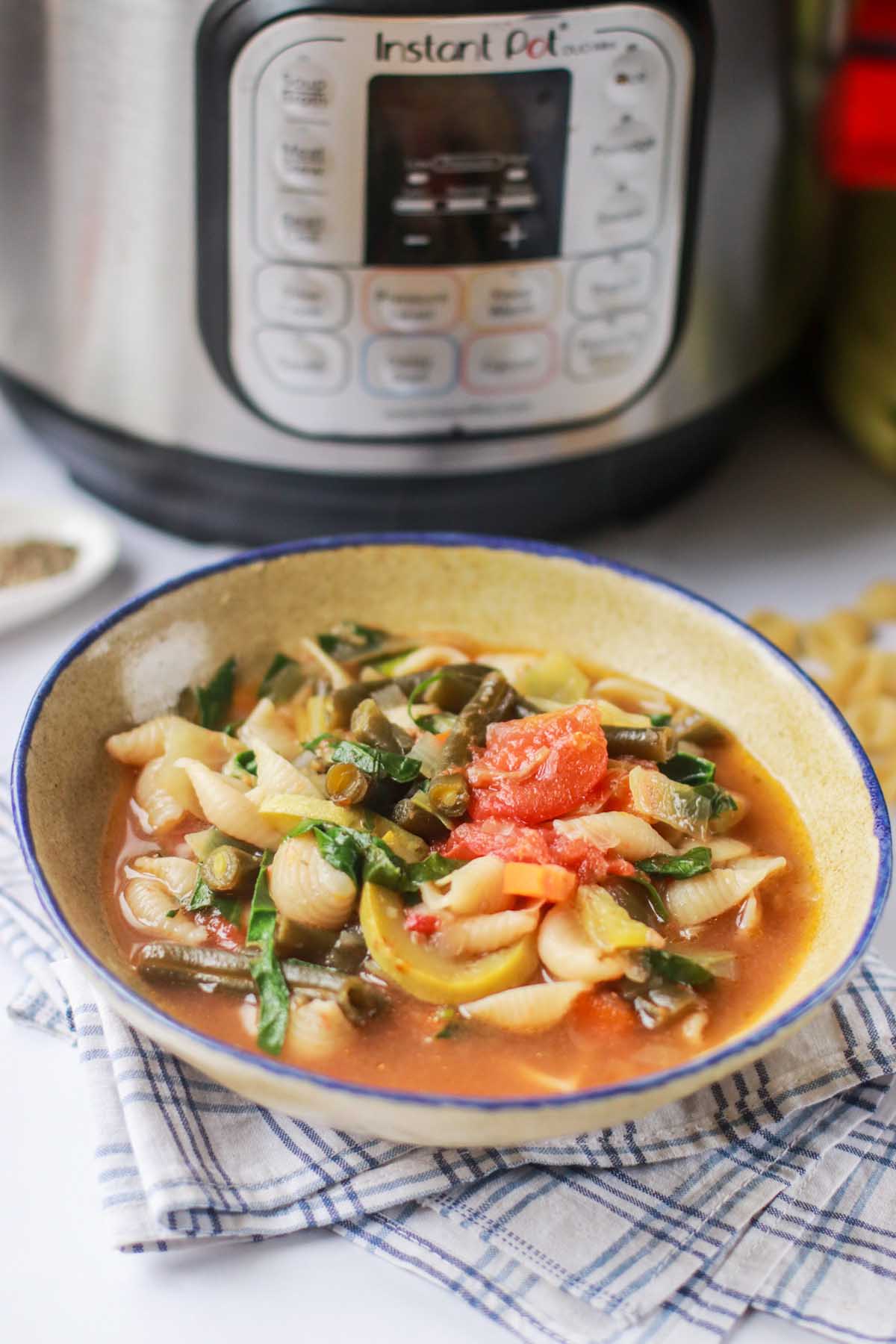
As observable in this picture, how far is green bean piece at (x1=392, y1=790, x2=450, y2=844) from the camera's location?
110 cm

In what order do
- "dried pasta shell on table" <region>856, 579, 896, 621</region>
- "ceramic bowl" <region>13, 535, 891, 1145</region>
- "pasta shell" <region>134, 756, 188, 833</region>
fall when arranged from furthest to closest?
1. "dried pasta shell on table" <region>856, 579, 896, 621</region>
2. "pasta shell" <region>134, 756, 188, 833</region>
3. "ceramic bowl" <region>13, 535, 891, 1145</region>

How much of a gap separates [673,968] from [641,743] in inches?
8.9

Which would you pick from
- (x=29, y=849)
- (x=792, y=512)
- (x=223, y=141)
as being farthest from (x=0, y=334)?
(x=792, y=512)

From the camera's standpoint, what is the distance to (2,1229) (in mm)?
966

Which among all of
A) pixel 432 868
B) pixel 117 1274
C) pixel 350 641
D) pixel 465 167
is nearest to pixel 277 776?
pixel 432 868

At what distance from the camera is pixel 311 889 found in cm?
102

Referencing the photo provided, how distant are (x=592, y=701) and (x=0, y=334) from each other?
0.83 m

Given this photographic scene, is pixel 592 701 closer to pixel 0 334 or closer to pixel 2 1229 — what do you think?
pixel 2 1229

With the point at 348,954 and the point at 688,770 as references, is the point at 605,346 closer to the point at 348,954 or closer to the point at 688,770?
the point at 688,770

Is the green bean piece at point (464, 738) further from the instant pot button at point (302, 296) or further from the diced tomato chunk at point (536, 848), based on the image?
the instant pot button at point (302, 296)

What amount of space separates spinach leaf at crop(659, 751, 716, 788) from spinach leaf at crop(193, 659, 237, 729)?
39 centimetres

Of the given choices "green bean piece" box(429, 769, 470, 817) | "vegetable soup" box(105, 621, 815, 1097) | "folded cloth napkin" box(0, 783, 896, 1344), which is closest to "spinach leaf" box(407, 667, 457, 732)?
"vegetable soup" box(105, 621, 815, 1097)

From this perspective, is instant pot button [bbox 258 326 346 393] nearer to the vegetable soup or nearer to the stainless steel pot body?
the stainless steel pot body

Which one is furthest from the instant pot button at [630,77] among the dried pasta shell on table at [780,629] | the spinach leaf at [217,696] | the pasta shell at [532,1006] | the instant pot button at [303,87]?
the pasta shell at [532,1006]
